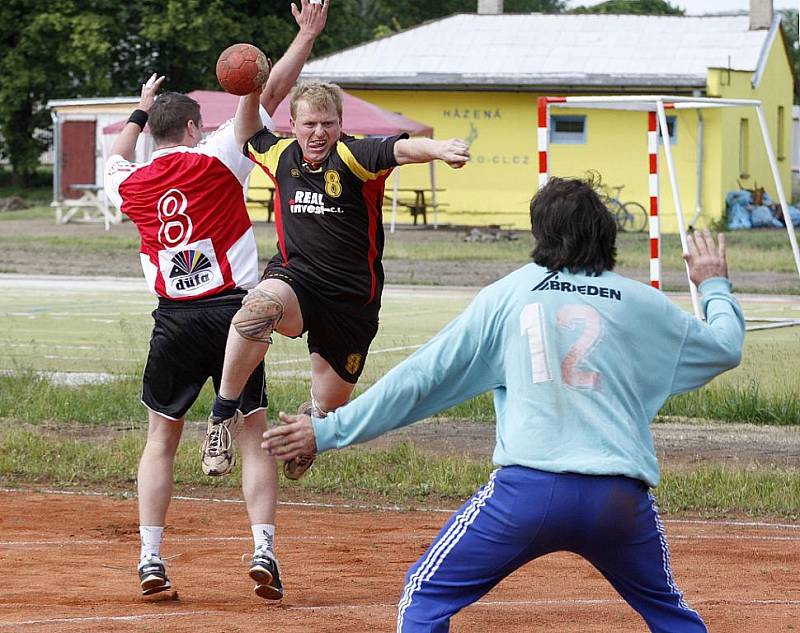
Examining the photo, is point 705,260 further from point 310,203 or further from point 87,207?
point 87,207

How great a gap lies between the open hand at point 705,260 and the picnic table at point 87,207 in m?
35.7

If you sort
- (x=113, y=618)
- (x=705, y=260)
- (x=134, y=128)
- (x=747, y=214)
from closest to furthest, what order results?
(x=705, y=260), (x=113, y=618), (x=134, y=128), (x=747, y=214)

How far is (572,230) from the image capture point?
15.3ft

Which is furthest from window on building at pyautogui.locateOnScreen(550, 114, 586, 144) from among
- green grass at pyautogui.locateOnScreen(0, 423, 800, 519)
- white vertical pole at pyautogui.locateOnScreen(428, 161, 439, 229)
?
green grass at pyautogui.locateOnScreen(0, 423, 800, 519)

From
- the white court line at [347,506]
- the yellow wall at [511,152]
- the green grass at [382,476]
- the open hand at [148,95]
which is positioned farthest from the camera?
the yellow wall at [511,152]

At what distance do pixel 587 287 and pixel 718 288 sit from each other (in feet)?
1.61

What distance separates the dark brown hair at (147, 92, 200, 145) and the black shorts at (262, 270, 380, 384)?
802 millimetres

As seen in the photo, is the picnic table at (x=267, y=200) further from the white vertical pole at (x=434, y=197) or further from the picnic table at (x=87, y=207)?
the white vertical pole at (x=434, y=197)

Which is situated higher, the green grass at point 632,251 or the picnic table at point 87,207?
the picnic table at point 87,207

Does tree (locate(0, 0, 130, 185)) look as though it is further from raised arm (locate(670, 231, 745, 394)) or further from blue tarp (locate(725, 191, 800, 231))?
raised arm (locate(670, 231, 745, 394))

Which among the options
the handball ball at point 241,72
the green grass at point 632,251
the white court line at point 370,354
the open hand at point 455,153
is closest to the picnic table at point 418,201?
the green grass at point 632,251

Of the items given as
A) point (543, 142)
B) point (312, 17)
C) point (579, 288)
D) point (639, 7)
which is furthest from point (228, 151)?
point (639, 7)

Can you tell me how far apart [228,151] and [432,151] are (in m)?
1.19

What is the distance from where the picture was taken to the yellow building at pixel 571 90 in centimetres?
4141
